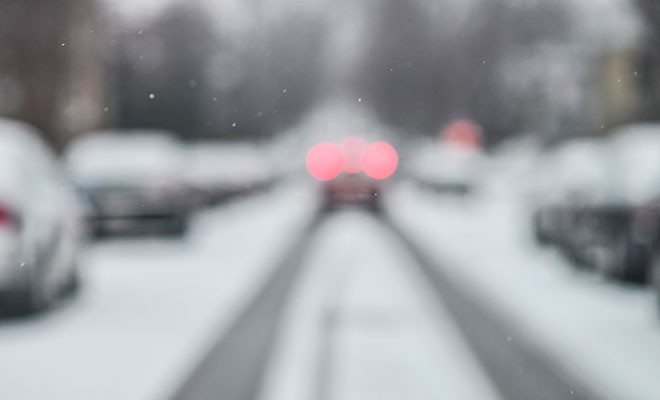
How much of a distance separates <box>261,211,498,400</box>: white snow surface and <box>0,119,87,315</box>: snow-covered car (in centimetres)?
241

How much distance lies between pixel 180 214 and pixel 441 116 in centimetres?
5257

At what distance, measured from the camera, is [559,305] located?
11.6 meters

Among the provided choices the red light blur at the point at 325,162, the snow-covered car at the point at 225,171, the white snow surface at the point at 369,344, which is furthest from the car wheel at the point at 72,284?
the snow-covered car at the point at 225,171

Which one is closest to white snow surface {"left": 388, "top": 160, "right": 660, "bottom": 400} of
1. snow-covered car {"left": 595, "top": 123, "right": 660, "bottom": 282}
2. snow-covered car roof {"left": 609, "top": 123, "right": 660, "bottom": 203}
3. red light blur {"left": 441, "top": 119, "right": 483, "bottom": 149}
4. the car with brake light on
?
snow-covered car {"left": 595, "top": 123, "right": 660, "bottom": 282}

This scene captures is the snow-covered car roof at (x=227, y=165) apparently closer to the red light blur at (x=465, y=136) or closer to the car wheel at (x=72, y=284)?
the red light blur at (x=465, y=136)

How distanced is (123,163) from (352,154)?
12560 mm

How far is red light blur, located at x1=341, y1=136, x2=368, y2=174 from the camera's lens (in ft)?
95.9

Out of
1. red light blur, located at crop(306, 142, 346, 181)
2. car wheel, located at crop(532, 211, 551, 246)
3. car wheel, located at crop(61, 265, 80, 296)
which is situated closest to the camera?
car wheel, located at crop(61, 265, 80, 296)

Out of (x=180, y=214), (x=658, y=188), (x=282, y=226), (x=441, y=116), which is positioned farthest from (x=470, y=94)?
(x=658, y=188)

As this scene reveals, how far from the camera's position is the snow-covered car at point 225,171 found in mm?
31156

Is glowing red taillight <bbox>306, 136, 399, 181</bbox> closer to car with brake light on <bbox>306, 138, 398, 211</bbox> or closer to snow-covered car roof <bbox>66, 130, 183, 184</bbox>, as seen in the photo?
car with brake light on <bbox>306, 138, 398, 211</bbox>

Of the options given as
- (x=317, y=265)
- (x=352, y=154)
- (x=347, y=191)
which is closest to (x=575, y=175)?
(x=317, y=265)

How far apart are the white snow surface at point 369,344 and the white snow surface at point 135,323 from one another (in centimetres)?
72

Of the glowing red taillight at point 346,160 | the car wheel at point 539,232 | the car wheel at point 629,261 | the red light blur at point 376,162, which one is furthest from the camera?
the red light blur at point 376,162
